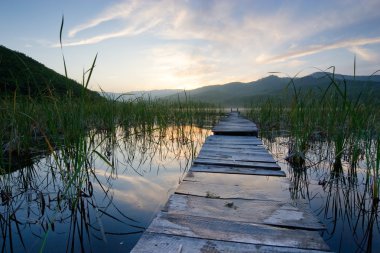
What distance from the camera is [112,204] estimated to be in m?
2.51

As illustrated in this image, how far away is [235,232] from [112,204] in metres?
1.49

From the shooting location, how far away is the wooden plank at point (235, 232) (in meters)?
1.36

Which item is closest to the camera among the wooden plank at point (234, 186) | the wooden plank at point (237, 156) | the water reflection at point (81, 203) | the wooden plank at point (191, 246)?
the wooden plank at point (191, 246)

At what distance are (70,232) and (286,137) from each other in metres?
5.71

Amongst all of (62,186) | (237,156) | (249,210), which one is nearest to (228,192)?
(249,210)

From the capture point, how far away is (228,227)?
4.97 feet

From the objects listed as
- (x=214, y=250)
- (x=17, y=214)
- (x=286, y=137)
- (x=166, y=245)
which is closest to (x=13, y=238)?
(x=17, y=214)

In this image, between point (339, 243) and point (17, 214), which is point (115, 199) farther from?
point (339, 243)

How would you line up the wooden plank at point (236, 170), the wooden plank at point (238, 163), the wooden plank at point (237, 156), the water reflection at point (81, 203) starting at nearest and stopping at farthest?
the water reflection at point (81, 203), the wooden plank at point (236, 170), the wooden plank at point (238, 163), the wooden plank at point (237, 156)

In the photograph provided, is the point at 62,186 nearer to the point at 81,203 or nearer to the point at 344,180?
the point at 81,203

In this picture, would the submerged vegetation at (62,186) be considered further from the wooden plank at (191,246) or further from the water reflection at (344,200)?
the water reflection at (344,200)

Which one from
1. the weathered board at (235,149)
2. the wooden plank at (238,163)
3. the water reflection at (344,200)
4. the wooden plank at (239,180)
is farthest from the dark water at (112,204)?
the weathered board at (235,149)

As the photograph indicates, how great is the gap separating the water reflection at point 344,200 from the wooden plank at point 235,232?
25.3 inches

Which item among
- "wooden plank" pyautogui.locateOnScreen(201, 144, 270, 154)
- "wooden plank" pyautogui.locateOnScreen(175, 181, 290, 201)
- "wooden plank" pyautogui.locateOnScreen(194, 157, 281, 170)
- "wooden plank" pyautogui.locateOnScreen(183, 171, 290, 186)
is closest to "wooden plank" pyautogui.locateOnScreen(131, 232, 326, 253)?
"wooden plank" pyautogui.locateOnScreen(175, 181, 290, 201)
